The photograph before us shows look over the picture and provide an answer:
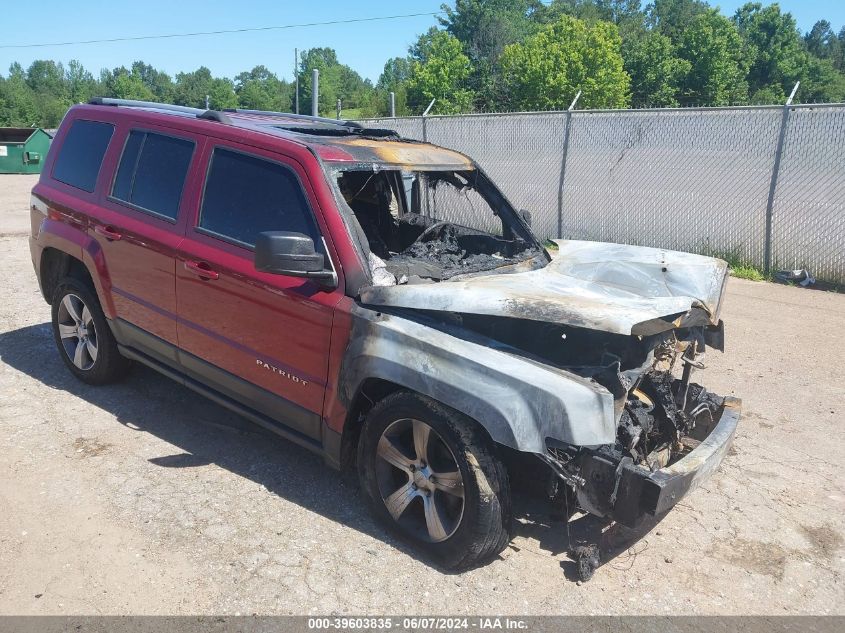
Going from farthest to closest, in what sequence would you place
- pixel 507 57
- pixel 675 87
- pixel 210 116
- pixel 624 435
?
pixel 675 87
pixel 507 57
pixel 210 116
pixel 624 435

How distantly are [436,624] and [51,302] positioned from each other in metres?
3.99

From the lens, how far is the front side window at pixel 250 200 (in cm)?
349

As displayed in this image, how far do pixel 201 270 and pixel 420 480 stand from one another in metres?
1.71

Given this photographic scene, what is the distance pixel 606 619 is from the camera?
113 inches

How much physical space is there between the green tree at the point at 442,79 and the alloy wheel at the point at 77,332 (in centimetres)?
3938

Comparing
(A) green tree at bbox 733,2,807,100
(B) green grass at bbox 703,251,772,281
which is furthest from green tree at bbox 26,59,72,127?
(B) green grass at bbox 703,251,772,281

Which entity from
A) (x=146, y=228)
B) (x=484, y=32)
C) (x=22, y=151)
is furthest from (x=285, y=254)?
(x=484, y=32)

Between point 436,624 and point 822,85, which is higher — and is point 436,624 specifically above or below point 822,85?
below

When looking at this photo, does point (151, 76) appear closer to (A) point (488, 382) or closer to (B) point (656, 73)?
(B) point (656, 73)

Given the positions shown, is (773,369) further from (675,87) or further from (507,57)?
(675,87)

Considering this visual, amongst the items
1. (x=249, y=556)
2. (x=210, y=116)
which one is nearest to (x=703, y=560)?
(x=249, y=556)

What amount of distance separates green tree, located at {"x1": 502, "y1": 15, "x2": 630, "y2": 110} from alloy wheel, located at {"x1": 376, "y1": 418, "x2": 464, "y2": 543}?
1421 inches

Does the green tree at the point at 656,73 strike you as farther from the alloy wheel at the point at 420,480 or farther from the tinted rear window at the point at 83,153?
the alloy wheel at the point at 420,480

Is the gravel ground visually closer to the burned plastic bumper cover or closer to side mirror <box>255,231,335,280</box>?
the burned plastic bumper cover
